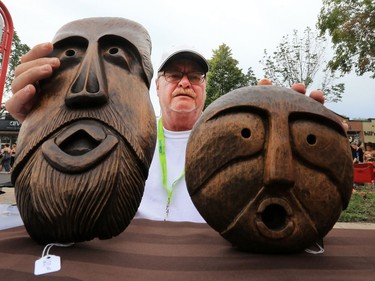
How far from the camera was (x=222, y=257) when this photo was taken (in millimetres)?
865

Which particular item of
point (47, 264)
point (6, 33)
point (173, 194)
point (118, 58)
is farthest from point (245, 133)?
point (6, 33)

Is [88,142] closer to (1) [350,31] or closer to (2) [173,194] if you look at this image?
(2) [173,194]

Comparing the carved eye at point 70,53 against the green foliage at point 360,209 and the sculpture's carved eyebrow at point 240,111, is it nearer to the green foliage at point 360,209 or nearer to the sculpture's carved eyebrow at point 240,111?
the sculpture's carved eyebrow at point 240,111

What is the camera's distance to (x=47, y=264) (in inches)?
30.5

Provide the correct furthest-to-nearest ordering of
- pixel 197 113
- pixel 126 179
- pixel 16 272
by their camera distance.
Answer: pixel 197 113
pixel 126 179
pixel 16 272

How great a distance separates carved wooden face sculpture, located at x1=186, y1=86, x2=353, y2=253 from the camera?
31.9 inches

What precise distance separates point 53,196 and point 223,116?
48cm

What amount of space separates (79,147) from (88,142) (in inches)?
→ 1.1

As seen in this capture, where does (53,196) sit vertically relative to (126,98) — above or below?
below

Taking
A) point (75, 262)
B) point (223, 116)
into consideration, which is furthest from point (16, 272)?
point (223, 116)

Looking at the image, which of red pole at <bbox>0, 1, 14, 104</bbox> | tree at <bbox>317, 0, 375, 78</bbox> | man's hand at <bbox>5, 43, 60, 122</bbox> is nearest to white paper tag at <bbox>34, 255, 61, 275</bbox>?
man's hand at <bbox>5, 43, 60, 122</bbox>

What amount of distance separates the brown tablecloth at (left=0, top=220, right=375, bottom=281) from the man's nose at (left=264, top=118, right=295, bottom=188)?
21 centimetres

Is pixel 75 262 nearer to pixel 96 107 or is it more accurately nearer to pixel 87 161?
pixel 87 161

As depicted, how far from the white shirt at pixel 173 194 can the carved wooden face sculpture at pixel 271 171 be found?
2.77 ft
